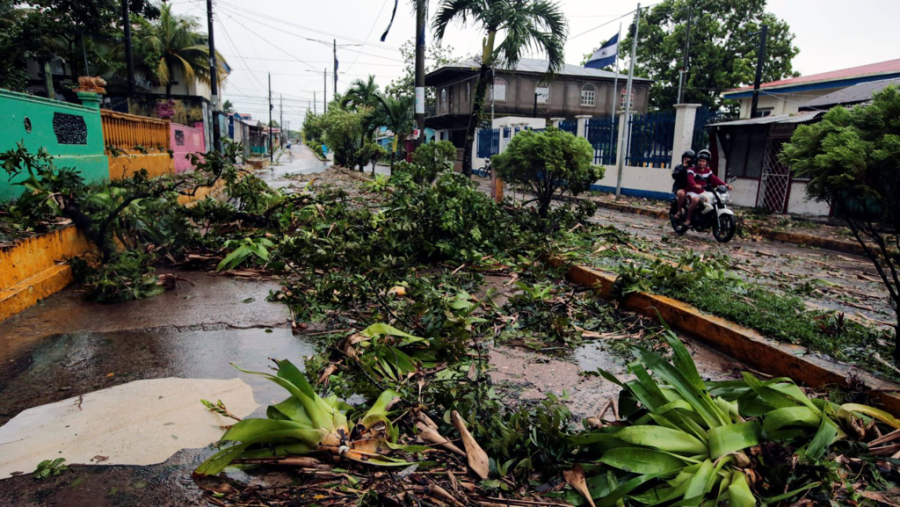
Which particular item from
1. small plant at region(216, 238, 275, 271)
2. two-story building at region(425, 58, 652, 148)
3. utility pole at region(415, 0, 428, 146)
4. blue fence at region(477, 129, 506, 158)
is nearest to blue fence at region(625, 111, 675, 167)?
utility pole at region(415, 0, 428, 146)

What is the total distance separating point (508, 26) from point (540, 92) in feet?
78.8

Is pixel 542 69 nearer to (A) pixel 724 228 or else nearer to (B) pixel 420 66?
(B) pixel 420 66

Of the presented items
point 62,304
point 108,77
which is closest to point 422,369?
point 62,304

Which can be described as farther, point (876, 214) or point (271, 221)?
point (271, 221)

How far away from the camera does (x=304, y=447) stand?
2436 millimetres

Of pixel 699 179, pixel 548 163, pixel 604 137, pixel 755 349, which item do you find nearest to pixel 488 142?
pixel 604 137

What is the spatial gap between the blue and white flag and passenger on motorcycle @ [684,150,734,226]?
12317mm

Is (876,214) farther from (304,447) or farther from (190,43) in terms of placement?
(190,43)

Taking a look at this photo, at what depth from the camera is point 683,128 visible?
51.2 ft

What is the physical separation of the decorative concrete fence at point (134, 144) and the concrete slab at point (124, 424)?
855cm

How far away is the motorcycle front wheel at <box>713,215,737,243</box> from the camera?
874 cm

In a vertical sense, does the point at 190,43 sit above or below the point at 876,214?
above

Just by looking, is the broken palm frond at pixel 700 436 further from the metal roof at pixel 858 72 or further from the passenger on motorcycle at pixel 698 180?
the metal roof at pixel 858 72

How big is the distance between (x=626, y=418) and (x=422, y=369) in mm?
1355
